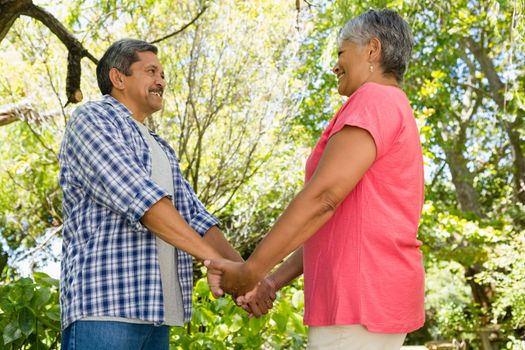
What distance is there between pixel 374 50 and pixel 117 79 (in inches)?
32.4

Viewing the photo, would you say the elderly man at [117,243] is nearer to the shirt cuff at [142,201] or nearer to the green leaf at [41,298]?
the shirt cuff at [142,201]

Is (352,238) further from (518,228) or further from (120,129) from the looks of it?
(518,228)

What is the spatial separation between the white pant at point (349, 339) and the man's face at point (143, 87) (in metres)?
0.95

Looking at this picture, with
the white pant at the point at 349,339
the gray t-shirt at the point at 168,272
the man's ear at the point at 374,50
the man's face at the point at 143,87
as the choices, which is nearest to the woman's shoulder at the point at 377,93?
the man's ear at the point at 374,50

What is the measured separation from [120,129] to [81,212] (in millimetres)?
262

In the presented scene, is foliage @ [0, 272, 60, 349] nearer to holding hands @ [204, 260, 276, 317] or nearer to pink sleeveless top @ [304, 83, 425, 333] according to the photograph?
holding hands @ [204, 260, 276, 317]

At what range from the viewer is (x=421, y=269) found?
67.9 inches

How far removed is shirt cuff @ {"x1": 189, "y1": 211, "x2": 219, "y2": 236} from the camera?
7.38ft

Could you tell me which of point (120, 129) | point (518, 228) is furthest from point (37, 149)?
point (120, 129)

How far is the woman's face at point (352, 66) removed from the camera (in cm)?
186

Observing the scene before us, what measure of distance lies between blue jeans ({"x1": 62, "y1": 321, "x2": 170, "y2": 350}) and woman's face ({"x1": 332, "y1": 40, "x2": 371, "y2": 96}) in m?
0.83

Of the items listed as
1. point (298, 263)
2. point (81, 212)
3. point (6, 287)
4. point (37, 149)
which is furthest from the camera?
point (37, 149)

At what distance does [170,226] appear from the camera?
1.84 meters

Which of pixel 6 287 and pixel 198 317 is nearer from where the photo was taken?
pixel 6 287
